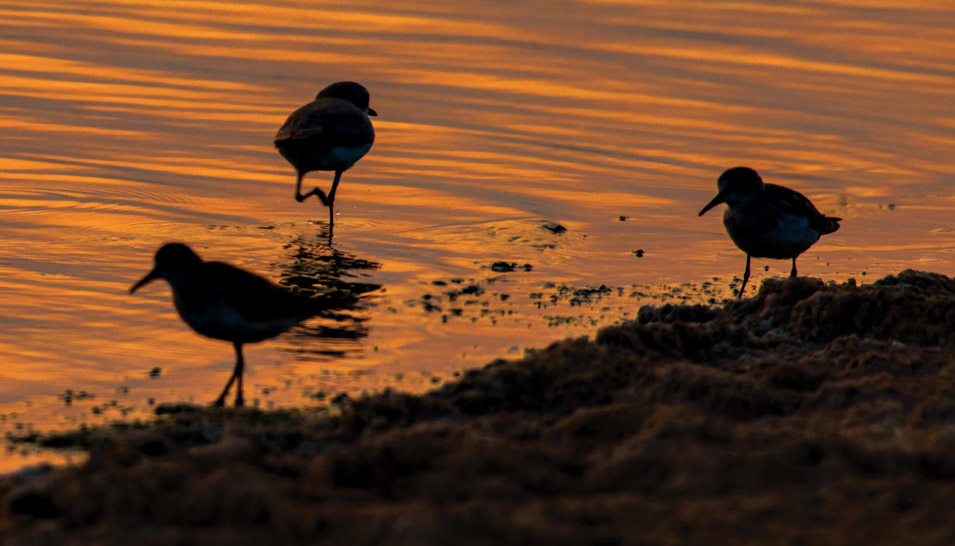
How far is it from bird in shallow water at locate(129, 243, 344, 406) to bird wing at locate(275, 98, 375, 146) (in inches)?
207

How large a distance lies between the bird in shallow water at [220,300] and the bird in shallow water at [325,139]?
485cm

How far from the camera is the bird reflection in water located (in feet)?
28.7

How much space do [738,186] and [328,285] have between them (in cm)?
327

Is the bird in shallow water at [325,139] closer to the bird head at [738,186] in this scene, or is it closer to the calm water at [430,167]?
the calm water at [430,167]

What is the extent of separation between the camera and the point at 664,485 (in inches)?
203

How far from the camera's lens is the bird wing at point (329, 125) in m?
12.9

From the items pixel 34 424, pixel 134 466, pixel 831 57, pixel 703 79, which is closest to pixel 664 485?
pixel 134 466

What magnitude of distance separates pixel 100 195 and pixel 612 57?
27.4 ft

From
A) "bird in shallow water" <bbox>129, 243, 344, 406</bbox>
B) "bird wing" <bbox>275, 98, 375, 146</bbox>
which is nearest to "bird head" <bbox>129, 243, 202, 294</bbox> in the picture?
"bird in shallow water" <bbox>129, 243, 344, 406</bbox>

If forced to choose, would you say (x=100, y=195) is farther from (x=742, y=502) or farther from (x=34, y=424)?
(x=742, y=502)

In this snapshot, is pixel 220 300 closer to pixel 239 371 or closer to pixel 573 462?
pixel 239 371

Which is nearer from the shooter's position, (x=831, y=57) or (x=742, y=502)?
(x=742, y=502)

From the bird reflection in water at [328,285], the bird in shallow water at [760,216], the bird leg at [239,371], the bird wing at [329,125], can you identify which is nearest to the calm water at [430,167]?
the bird reflection in water at [328,285]

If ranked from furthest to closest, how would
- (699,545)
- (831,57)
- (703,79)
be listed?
(831,57) → (703,79) → (699,545)
